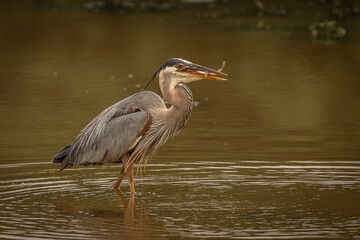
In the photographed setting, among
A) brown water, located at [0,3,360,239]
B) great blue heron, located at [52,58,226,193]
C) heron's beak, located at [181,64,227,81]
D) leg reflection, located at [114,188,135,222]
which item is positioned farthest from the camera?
great blue heron, located at [52,58,226,193]

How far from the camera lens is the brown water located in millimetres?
8141

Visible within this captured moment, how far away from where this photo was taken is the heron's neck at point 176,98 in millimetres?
9250

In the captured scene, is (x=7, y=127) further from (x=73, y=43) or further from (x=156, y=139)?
(x=73, y=43)

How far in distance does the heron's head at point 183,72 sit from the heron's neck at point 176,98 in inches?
1.8

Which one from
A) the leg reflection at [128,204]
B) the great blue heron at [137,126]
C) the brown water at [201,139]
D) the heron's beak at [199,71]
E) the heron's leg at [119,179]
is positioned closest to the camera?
the brown water at [201,139]

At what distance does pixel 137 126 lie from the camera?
9.25m

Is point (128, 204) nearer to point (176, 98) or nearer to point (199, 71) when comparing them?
point (176, 98)

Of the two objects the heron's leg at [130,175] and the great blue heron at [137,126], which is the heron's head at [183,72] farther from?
the heron's leg at [130,175]

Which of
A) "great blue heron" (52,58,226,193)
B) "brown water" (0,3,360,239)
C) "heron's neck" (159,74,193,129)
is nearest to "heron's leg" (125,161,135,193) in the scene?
"great blue heron" (52,58,226,193)

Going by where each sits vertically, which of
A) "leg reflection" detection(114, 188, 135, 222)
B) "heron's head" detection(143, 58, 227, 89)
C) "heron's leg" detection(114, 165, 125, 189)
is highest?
"heron's head" detection(143, 58, 227, 89)

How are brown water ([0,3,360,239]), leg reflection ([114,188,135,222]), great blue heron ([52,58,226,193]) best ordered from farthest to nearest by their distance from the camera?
great blue heron ([52,58,226,193]) → leg reflection ([114,188,135,222]) → brown water ([0,3,360,239])

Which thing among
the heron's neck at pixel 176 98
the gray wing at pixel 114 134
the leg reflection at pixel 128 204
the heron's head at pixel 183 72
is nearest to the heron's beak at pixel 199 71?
the heron's head at pixel 183 72

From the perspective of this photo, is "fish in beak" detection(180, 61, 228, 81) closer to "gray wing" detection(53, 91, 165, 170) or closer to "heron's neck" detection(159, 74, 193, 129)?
"heron's neck" detection(159, 74, 193, 129)

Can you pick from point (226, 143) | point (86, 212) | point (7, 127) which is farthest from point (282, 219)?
point (7, 127)
